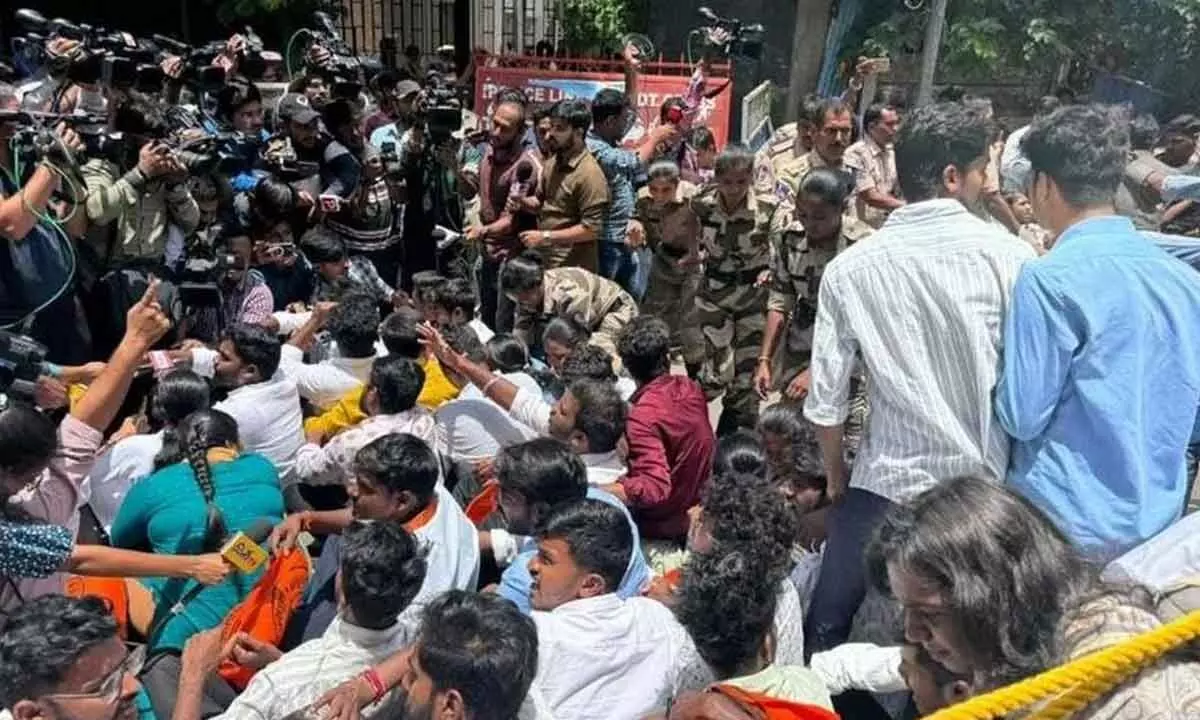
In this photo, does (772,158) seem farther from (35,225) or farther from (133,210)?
(35,225)

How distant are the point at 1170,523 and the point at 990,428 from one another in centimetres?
38

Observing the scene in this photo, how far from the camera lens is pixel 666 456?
10.6 feet

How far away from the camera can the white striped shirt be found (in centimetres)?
229

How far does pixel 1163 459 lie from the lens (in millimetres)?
2166

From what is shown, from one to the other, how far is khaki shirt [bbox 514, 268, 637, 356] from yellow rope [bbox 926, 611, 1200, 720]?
3.22m

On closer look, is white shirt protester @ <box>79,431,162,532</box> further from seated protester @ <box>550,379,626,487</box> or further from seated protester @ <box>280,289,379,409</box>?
seated protester @ <box>550,379,626,487</box>

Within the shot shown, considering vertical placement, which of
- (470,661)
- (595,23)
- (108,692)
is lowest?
(108,692)

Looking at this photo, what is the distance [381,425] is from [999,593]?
2264 mm

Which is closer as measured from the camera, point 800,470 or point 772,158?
point 800,470

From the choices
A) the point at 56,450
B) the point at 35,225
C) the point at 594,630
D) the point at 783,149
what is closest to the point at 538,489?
the point at 594,630

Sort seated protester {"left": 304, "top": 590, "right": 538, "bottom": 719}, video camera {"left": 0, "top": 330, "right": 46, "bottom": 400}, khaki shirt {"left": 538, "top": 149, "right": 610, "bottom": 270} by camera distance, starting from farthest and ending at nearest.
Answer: khaki shirt {"left": 538, "top": 149, "right": 610, "bottom": 270} → video camera {"left": 0, "top": 330, "right": 46, "bottom": 400} → seated protester {"left": 304, "top": 590, "right": 538, "bottom": 719}

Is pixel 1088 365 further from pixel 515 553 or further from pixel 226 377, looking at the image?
pixel 226 377

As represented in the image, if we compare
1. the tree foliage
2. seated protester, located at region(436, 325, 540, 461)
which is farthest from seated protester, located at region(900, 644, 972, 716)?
the tree foliage

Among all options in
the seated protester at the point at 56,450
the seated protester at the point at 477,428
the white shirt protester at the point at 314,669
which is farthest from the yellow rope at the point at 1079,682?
the seated protester at the point at 477,428
